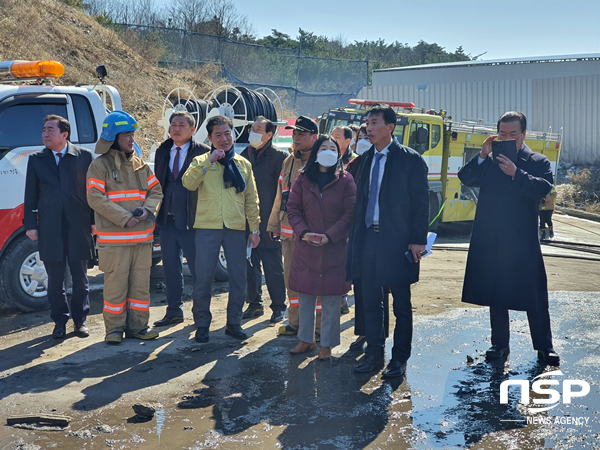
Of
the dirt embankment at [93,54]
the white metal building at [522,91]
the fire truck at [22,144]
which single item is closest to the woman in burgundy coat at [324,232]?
the fire truck at [22,144]

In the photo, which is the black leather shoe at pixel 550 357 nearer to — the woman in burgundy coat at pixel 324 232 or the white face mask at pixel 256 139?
the woman in burgundy coat at pixel 324 232

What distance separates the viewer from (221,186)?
223 inches

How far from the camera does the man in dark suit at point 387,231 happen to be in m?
4.75

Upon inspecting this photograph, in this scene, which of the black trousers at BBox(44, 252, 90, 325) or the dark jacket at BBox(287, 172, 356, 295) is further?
the black trousers at BBox(44, 252, 90, 325)

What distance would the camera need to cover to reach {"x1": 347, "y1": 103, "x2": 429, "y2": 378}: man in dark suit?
475 cm

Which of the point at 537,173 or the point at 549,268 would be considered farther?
the point at 549,268

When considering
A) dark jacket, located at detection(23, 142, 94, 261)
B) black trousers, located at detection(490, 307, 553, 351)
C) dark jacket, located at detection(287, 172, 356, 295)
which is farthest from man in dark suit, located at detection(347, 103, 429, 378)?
dark jacket, located at detection(23, 142, 94, 261)

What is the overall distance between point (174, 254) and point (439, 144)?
756cm

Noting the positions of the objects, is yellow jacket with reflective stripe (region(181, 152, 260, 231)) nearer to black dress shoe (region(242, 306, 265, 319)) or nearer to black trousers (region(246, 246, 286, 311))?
black trousers (region(246, 246, 286, 311))

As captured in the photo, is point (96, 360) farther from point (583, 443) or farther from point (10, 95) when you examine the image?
point (583, 443)

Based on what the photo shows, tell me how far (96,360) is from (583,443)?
11.9ft

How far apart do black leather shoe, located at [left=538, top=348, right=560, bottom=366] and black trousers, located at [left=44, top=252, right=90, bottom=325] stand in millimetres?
4057

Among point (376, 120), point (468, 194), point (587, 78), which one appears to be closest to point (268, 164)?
point (376, 120)

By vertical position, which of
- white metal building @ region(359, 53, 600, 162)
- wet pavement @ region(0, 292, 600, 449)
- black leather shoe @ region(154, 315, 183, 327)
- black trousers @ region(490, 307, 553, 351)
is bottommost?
wet pavement @ region(0, 292, 600, 449)
